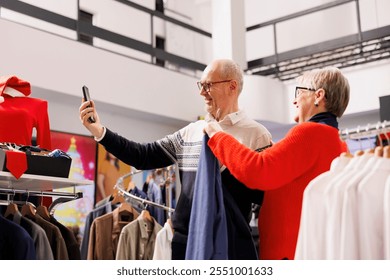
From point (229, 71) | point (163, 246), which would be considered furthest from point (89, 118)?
point (163, 246)

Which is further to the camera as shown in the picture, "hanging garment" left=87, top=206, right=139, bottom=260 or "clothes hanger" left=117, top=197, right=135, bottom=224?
"clothes hanger" left=117, top=197, right=135, bottom=224

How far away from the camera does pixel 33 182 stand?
242cm

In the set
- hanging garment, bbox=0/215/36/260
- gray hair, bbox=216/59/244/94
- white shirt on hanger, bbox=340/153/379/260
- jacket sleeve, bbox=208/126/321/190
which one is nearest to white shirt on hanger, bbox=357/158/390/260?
white shirt on hanger, bbox=340/153/379/260

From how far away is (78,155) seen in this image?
633cm

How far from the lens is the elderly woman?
181 cm

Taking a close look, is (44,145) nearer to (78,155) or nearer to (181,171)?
(181,171)

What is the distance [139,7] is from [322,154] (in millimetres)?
5650

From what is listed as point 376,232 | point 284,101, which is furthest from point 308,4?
point 376,232

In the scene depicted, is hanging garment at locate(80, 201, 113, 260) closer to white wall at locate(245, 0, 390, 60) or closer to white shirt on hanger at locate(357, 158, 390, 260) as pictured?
white shirt on hanger at locate(357, 158, 390, 260)

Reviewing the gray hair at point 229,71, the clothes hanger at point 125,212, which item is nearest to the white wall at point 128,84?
the clothes hanger at point 125,212

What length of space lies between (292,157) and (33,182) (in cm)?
122

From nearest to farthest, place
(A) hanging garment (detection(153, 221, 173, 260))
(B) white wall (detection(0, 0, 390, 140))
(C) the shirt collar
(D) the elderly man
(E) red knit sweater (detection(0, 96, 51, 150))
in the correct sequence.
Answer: (D) the elderly man, (C) the shirt collar, (E) red knit sweater (detection(0, 96, 51, 150)), (A) hanging garment (detection(153, 221, 173, 260)), (B) white wall (detection(0, 0, 390, 140))

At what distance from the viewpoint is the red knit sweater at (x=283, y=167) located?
5.92 ft

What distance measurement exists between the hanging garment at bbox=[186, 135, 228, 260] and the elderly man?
107 mm
